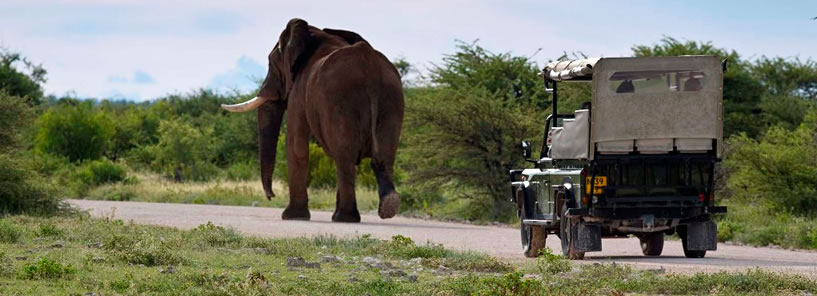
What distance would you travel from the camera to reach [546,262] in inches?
608

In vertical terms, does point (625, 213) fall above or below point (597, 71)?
below

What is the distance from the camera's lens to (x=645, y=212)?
59.4 feet

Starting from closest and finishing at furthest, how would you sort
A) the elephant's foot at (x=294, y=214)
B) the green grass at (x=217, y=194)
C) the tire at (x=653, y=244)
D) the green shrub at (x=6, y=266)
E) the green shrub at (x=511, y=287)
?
the green shrub at (x=511, y=287) < the green shrub at (x=6, y=266) < the tire at (x=653, y=244) < the elephant's foot at (x=294, y=214) < the green grass at (x=217, y=194)

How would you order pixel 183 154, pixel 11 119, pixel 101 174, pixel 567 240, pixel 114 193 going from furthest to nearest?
pixel 183 154, pixel 101 174, pixel 114 193, pixel 11 119, pixel 567 240

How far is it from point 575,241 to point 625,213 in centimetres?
71

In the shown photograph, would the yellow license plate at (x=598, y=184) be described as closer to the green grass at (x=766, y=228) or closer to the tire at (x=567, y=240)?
the tire at (x=567, y=240)

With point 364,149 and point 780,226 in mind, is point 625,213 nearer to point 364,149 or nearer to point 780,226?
point 780,226

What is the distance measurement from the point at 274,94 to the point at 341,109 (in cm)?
324

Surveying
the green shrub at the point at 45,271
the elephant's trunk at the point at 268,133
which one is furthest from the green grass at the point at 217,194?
the green shrub at the point at 45,271

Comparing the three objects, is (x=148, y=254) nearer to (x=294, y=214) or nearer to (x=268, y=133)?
(x=294, y=214)

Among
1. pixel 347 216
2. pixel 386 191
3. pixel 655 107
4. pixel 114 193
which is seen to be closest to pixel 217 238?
pixel 655 107

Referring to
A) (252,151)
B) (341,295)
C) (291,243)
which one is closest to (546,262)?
(341,295)

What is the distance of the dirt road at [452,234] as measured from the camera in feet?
58.9

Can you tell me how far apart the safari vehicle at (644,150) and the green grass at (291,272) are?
1.52 meters
